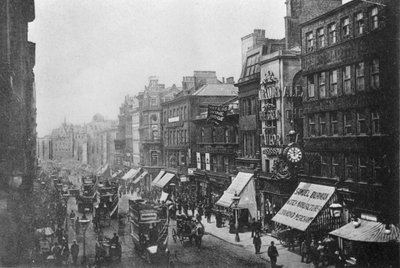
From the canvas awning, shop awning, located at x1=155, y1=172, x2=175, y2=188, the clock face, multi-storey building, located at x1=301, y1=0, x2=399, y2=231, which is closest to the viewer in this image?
multi-storey building, located at x1=301, y1=0, x2=399, y2=231

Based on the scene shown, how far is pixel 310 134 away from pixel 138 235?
14745 mm

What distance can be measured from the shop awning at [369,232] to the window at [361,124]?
5446 millimetres

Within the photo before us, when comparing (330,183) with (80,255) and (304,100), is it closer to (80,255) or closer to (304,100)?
(304,100)

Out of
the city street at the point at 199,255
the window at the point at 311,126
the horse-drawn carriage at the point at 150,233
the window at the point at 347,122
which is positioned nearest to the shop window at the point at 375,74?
the window at the point at 347,122

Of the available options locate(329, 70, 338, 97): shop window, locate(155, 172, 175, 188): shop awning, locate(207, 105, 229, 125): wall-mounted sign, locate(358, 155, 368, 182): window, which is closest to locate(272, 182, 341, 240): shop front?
locate(358, 155, 368, 182): window

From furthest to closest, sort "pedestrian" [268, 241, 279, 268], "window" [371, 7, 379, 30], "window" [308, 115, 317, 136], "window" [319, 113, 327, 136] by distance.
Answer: "window" [308, 115, 317, 136] → "window" [319, 113, 327, 136] → "window" [371, 7, 379, 30] → "pedestrian" [268, 241, 279, 268]

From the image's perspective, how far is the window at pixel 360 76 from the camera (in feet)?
84.3

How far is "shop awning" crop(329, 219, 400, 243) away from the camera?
2128cm

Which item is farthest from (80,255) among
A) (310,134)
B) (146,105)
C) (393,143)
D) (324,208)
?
(146,105)

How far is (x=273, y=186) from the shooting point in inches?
1377

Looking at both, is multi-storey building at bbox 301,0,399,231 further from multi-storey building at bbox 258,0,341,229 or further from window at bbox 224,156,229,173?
window at bbox 224,156,229,173

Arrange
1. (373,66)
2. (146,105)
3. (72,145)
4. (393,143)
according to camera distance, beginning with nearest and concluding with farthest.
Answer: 1. (393,143)
2. (373,66)
3. (146,105)
4. (72,145)

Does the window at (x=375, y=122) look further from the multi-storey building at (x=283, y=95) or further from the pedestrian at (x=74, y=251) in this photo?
the pedestrian at (x=74, y=251)

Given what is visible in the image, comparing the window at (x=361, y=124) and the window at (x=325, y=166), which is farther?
the window at (x=325, y=166)
